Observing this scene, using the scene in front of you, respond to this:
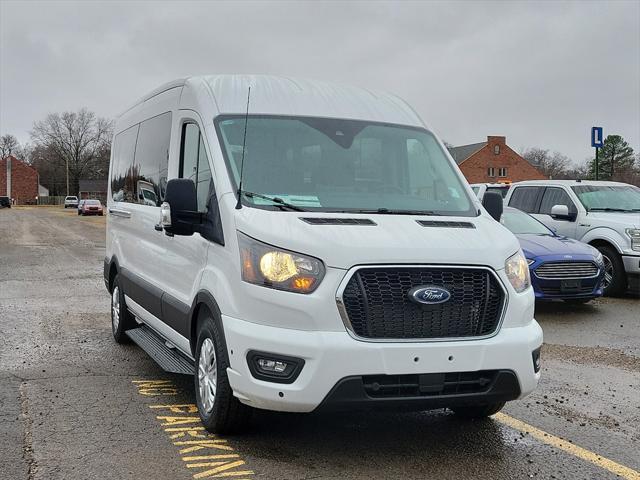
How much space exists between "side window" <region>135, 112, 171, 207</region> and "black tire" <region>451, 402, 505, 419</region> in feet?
9.79

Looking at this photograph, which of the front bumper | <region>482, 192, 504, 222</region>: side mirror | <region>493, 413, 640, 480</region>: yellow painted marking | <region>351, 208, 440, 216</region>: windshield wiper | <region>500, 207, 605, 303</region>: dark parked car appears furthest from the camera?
<region>500, 207, 605, 303</region>: dark parked car

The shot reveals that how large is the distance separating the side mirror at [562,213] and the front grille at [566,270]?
2039 millimetres

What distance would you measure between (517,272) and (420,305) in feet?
2.66

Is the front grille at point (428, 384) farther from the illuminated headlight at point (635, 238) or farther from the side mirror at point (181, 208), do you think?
the illuminated headlight at point (635, 238)

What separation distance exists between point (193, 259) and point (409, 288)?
1730 millimetres

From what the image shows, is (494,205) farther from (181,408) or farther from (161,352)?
(161,352)

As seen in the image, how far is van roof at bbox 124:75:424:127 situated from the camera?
539 centimetres

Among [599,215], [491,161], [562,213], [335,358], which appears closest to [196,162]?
[335,358]

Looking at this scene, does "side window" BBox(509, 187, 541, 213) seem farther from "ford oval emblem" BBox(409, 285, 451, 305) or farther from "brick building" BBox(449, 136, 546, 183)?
"brick building" BBox(449, 136, 546, 183)

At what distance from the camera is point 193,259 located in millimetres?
5191

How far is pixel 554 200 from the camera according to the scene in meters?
13.5

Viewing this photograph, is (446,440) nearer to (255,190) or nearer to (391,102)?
(255,190)

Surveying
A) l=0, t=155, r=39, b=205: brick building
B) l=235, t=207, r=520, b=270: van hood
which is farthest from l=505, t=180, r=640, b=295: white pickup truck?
l=0, t=155, r=39, b=205: brick building

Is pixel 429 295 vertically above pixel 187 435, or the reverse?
pixel 429 295
